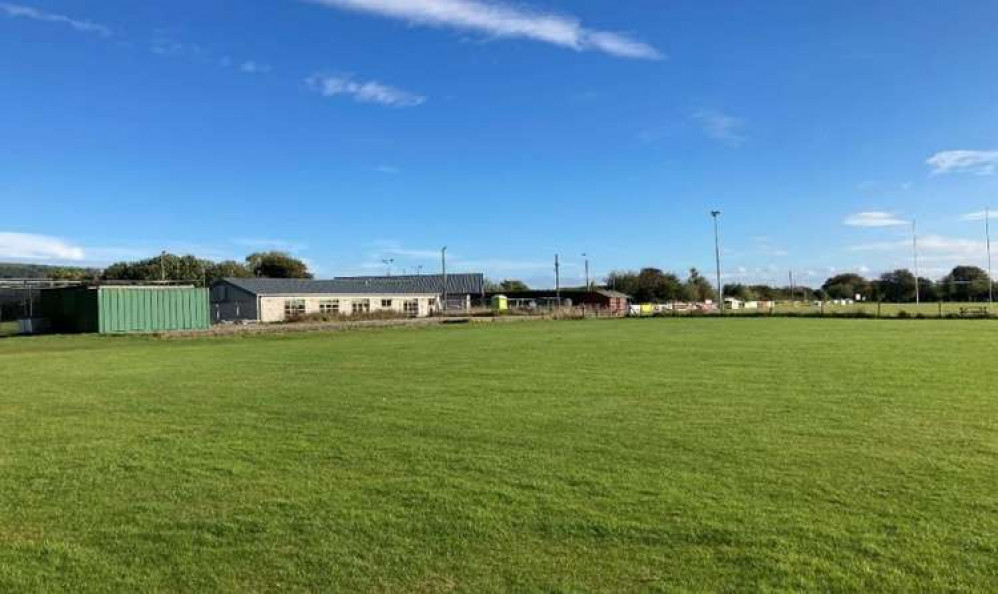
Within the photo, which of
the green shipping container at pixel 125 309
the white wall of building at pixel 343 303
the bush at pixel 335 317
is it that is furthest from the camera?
the white wall of building at pixel 343 303

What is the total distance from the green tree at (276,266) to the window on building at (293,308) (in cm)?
4401

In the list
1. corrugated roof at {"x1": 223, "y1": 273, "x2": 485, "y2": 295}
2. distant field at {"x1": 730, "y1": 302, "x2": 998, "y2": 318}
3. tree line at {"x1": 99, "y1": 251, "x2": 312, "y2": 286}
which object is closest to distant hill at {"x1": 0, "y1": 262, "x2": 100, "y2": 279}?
tree line at {"x1": 99, "y1": 251, "x2": 312, "y2": 286}

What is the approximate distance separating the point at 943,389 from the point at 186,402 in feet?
40.9

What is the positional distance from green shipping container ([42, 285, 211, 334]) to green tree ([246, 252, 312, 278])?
199 feet

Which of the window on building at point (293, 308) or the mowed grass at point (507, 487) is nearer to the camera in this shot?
the mowed grass at point (507, 487)

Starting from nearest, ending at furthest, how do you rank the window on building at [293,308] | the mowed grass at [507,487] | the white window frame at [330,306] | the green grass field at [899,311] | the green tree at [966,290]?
1. the mowed grass at [507,487]
2. the green grass field at [899,311]
3. the window on building at [293,308]
4. the white window frame at [330,306]
5. the green tree at [966,290]

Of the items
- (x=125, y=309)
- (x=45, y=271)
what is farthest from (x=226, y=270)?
(x=125, y=309)

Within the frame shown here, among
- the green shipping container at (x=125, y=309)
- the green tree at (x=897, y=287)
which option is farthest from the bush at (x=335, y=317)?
the green tree at (x=897, y=287)

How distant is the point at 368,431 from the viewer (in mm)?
9375

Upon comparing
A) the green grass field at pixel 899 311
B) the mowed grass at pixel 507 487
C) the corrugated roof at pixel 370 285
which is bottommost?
the mowed grass at pixel 507 487

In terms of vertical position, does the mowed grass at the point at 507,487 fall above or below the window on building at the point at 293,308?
below

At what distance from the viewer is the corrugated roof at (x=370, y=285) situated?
6594 centimetres

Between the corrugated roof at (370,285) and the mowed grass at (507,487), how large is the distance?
53.5 m

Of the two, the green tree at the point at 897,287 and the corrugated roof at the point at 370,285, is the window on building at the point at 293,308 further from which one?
the green tree at the point at 897,287
